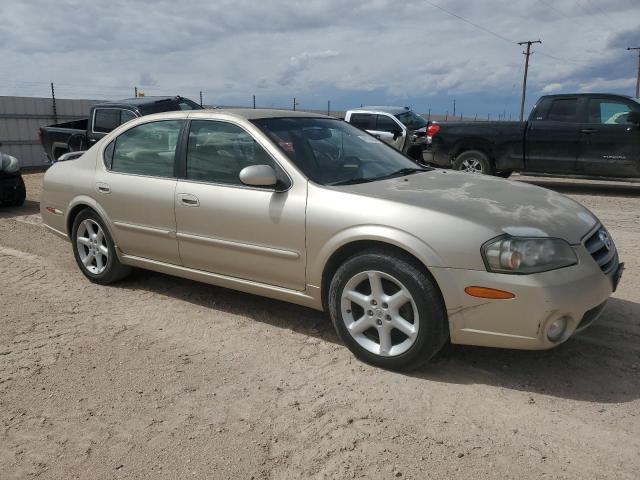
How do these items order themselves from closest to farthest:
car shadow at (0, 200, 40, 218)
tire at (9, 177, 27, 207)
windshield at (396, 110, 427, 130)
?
car shadow at (0, 200, 40, 218)
tire at (9, 177, 27, 207)
windshield at (396, 110, 427, 130)

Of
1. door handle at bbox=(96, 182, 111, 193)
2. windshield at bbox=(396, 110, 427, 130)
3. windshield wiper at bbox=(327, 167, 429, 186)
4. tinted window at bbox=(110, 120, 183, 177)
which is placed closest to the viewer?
windshield wiper at bbox=(327, 167, 429, 186)

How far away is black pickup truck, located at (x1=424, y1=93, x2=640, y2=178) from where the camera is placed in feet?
33.4

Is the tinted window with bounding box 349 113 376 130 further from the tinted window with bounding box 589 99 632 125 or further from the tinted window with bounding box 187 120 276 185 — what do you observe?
the tinted window with bounding box 187 120 276 185

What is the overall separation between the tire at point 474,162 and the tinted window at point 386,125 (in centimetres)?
301

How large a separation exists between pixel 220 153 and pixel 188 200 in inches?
16.9

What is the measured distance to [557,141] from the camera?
10.7 metres

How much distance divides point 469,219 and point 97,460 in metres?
2.27

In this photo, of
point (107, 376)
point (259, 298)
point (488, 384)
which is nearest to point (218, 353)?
point (107, 376)

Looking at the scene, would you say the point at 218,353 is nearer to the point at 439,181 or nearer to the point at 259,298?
the point at 259,298

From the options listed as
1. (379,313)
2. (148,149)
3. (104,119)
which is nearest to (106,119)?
(104,119)

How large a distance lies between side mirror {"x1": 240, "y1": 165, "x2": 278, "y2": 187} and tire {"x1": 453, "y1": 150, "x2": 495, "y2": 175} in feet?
26.9

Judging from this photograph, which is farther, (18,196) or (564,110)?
(564,110)

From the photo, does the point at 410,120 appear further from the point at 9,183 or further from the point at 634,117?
the point at 9,183

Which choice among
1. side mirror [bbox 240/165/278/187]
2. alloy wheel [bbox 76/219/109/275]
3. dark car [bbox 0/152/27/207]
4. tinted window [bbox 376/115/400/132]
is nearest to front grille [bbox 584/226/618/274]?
side mirror [bbox 240/165/278/187]
